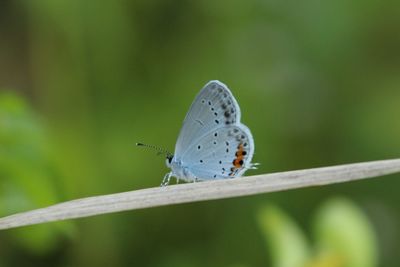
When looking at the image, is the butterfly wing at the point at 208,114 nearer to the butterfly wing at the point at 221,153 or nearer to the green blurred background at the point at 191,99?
the butterfly wing at the point at 221,153

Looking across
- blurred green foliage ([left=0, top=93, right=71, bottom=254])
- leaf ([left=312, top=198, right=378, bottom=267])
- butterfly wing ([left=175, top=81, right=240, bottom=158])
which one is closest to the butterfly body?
butterfly wing ([left=175, top=81, right=240, bottom=158])

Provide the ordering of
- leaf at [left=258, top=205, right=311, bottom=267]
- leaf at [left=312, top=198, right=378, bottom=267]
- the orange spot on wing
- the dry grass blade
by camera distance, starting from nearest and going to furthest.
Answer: the dry grass blade
leaf at [left=312, top=198, right=378, bottom=267]
leaf at [left=258, top=205, right=311, bottom=267]
the orange spot on wing

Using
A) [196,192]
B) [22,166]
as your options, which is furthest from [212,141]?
[196,192]

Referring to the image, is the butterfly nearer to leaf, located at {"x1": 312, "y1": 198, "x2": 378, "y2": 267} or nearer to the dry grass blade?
leaf, located at {"x1": 312, "y1": 198, "x2": 378, "y2": 267}

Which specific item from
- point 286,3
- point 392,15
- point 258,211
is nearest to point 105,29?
point 286,3

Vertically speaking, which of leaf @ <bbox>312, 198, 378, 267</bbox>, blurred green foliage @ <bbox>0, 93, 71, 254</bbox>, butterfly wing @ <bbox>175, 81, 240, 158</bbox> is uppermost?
butterfly wing @ <bbox>175, 81, 240, 158</bbox>

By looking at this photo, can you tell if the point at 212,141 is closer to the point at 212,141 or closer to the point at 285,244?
the point at 212,141

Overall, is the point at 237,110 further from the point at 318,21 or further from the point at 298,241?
the point at 318,21

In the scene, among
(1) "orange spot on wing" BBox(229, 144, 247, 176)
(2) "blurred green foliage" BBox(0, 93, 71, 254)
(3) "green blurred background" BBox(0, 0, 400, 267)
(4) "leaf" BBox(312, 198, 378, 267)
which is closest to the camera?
(2) "blurred green foliage" BBox(0, 93, 71, 254)
